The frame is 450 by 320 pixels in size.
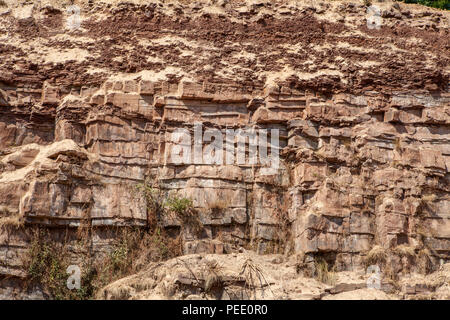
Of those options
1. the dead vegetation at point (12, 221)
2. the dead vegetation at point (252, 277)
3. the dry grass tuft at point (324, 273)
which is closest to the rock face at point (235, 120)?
the dead vegetation at point (12, 221)

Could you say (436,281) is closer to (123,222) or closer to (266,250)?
(266,250)

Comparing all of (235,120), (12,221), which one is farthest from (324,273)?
(12,221)

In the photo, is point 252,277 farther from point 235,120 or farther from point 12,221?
point 12,221

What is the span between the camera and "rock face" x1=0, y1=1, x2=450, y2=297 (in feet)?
40.9

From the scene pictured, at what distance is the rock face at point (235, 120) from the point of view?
12469 mm

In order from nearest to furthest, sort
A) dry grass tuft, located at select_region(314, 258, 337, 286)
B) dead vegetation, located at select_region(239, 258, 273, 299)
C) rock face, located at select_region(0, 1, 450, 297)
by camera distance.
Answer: dead vegetation, located at select_region(239, 258, 273, 299)
dry grass tuft, located at select_region(314, 258, 337, 286)
rock face, located at select_region(0, 1, 450, 297)

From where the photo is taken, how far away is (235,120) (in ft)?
44.4

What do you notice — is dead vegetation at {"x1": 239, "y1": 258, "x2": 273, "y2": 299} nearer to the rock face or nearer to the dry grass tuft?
the rock face

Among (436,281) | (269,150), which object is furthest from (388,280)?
(269,150)

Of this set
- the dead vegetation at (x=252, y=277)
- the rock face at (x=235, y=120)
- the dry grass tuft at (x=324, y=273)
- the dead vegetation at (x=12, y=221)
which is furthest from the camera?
the rock face at (x=235, y=120)

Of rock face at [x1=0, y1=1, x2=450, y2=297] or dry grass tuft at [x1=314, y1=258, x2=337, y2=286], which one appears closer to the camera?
dry grass tuft at [x1=314, y1=258, x2=337, y2=286]

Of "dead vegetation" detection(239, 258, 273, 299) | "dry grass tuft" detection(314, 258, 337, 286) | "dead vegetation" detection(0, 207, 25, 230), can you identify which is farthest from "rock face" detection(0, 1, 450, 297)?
"dead vegetation" detection(239, 258, 273, 299)

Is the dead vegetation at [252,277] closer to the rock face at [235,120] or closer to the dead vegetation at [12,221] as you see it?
the rock face at [235,120]

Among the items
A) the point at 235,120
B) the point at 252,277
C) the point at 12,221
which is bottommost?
the point at 252,277
